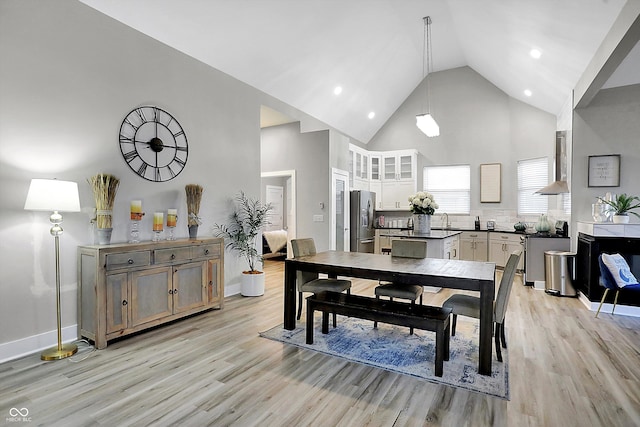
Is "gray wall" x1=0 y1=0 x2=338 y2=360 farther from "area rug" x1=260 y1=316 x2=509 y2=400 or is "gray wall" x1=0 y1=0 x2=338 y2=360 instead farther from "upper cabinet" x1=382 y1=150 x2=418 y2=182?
"upper cabinet" x1=382 y1=150 x2=418 y2=182

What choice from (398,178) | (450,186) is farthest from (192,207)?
(450,186)

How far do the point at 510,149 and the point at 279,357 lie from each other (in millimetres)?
6875

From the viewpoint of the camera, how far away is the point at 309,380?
7.82 ft

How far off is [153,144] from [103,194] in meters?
0.87

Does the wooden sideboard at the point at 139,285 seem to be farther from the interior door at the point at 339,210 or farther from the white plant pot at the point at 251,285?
the interior door at the point at 339,210

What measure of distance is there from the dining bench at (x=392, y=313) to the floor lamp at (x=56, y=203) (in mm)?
2076

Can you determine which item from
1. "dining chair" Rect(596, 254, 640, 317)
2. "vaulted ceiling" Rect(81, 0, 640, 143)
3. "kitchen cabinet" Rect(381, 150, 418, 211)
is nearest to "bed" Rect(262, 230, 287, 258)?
"kitchen cabinet" Rect(381, 150, 418, 211)

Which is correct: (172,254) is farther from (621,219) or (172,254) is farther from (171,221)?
(621,219)

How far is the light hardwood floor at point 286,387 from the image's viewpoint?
6.42 ft

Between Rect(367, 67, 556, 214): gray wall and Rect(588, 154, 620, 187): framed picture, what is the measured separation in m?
2.12

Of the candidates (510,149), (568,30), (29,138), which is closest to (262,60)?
(29,138)

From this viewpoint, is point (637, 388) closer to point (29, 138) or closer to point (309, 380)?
point (309, 380)

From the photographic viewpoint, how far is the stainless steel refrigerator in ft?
22.7

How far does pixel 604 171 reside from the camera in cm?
457
